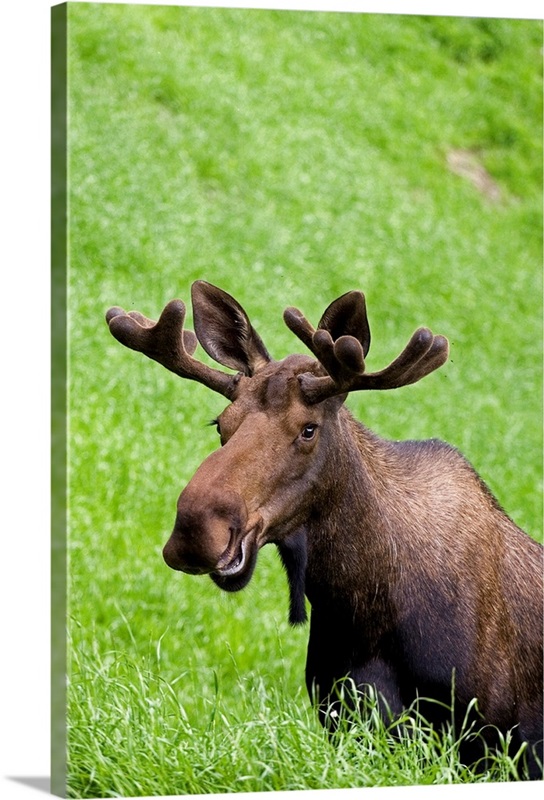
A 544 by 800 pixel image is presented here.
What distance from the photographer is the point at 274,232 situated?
10.2m

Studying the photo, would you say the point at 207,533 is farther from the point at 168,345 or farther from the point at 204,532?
the point at 168,345

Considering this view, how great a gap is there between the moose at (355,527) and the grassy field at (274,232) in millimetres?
1956

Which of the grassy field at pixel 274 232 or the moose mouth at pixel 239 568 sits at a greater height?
the grassy field at pixel 274 232

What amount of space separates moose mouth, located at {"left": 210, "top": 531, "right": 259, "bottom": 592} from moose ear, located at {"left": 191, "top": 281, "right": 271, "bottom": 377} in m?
0.60

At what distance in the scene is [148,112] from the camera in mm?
9844

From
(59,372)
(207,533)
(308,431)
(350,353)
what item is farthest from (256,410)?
(59,372)

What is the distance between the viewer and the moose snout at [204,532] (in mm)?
3816

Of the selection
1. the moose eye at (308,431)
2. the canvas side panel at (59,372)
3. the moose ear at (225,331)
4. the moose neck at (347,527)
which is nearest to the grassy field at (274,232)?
the canvas side panel at (59,372)

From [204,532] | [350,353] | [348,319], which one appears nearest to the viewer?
[204,532]

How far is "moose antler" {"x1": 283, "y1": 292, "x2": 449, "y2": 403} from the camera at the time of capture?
4020 millimetres

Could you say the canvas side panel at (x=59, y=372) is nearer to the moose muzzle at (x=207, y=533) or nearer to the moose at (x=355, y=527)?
the moose at (x=355, y=527)

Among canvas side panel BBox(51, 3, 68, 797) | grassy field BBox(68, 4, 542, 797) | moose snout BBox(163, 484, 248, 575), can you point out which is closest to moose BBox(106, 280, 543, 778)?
moose snout BBox(163, 484, 248, 575)

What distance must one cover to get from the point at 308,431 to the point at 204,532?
497 millimetres

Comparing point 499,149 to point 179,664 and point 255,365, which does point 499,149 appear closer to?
point 179,664
